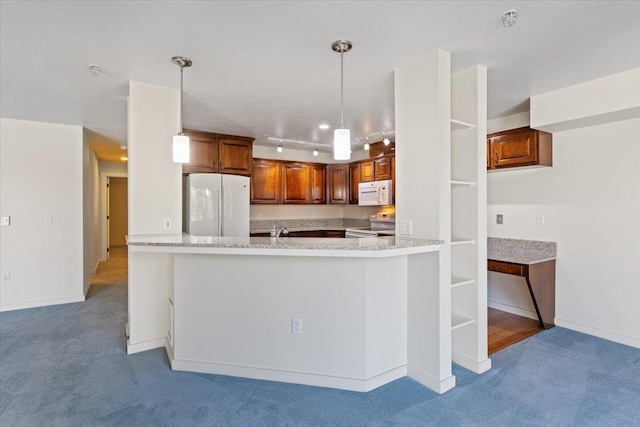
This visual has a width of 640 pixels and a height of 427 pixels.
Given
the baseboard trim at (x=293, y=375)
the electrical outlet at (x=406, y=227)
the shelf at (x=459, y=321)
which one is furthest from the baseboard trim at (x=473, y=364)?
the electrical outlet at (x=406, y=227)

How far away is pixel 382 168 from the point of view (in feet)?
17.9

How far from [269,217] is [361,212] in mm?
1795

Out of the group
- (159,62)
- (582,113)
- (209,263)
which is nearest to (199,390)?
(209,263)

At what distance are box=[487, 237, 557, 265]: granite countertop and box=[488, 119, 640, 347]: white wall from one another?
0.08 metres

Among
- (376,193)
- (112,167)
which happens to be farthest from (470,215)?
(112,167)

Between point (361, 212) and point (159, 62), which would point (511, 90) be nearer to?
point (159, 62)

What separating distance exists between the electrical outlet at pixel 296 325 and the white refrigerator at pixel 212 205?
2.16m

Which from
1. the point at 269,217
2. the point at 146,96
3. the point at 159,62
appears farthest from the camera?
the point at 269,217

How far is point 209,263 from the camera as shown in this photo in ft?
8.64

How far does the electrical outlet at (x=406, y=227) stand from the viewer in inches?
103

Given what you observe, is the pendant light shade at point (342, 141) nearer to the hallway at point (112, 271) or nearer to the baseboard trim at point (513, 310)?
the baseboard trim at point (513, 310)

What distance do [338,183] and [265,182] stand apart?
1.42m

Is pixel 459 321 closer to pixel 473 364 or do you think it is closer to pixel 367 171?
pixel 473 364

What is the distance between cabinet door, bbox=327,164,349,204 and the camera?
6.23 meters
